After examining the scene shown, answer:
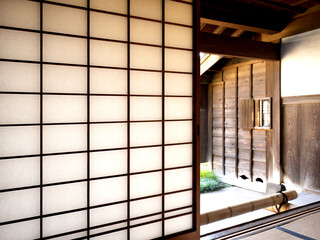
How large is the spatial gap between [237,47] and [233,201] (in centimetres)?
306

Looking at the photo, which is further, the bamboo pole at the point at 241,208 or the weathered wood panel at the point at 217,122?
the weathered wood panel at the point at 217,122

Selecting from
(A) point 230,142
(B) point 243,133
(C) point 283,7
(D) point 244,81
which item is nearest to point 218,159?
(A) point 230,142

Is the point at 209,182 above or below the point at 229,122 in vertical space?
below

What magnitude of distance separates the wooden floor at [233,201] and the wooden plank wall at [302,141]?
33cm

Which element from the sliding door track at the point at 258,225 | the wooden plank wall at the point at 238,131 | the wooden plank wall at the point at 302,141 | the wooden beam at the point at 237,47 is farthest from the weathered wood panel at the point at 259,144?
the sliding door track at the point at 258,225

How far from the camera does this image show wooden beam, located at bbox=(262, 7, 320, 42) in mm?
4359

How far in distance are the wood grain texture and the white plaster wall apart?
32 centimetres

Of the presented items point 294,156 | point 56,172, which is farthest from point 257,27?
point 56,172

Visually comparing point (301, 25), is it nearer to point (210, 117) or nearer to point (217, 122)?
point (217, 122)

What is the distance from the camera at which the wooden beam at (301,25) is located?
4.36 meters

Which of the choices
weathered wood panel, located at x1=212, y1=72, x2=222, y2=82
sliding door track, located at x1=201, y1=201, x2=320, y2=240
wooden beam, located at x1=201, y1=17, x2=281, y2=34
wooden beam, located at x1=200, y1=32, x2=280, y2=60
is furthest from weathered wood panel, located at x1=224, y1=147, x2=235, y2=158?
sliding door track, located at x1=201, y1=201, x2=320, y2=240

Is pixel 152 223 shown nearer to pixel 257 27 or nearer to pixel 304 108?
pixel 304 108

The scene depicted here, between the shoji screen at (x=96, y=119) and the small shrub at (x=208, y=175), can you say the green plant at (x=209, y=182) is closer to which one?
the small shrub at (x=208, y=175)

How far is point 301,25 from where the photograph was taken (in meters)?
4.62
